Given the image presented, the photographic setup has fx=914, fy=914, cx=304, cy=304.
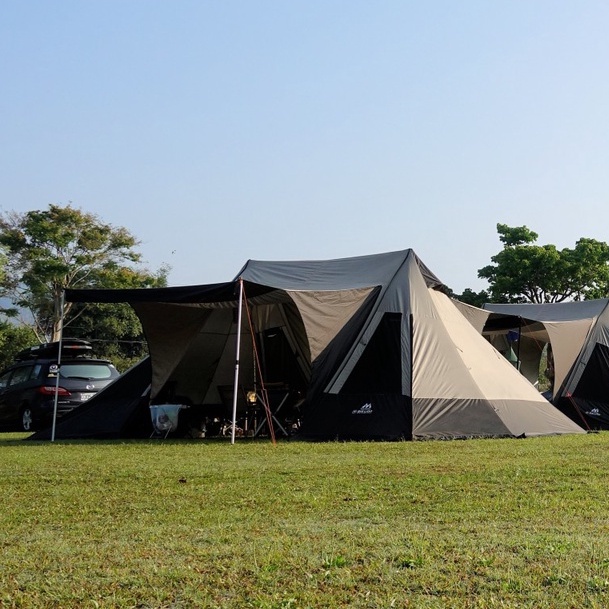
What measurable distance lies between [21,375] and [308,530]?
12.9m

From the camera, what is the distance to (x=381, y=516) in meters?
5.54

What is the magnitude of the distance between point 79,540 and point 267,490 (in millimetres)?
1973

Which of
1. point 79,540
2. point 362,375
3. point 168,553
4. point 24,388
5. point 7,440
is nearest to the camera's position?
point 168,553

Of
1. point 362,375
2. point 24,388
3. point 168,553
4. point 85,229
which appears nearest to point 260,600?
point 168,553

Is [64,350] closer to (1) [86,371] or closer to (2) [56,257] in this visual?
(1) [86,371]

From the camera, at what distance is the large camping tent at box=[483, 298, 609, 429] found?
14906mm

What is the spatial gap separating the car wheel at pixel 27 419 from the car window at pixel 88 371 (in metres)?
1.00

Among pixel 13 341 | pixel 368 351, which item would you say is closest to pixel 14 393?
pixel 368 351

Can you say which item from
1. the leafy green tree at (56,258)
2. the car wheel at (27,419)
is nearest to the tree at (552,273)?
the leafy green tree at (56,258)

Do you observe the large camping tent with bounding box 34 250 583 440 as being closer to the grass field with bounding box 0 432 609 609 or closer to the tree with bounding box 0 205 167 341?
the grass field with bounding box 0 432 609 609

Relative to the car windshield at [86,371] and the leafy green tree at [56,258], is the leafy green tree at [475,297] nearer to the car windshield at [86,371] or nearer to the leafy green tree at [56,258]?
the leafy green tree at [56,258]

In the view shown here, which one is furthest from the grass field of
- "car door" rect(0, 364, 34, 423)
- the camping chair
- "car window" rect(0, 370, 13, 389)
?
"car window" rect(0, 370, 13, 389)

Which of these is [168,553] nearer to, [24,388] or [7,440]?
[7,440]

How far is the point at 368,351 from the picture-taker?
11.6 metres
